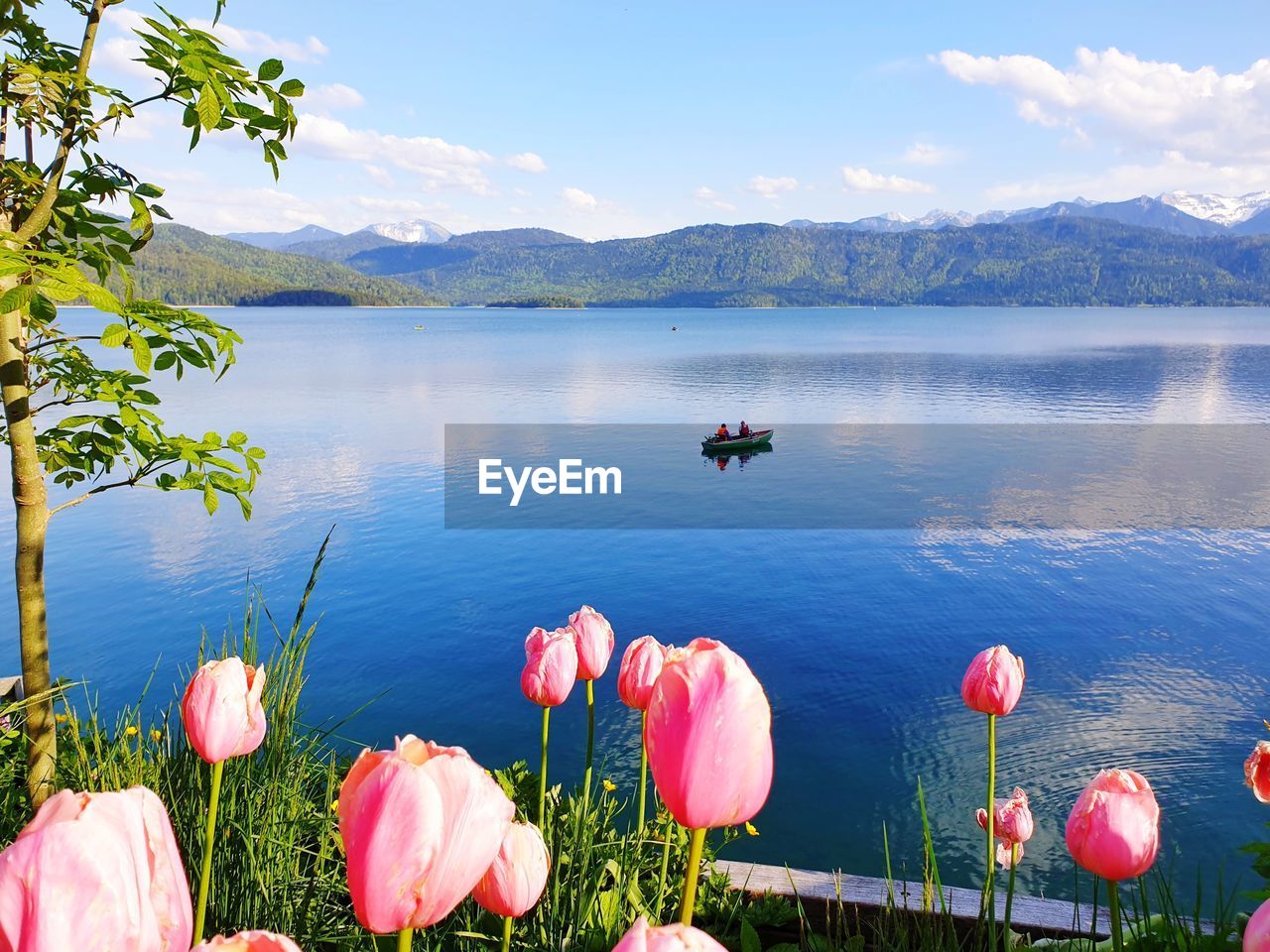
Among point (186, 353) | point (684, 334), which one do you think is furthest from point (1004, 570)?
point (684, 334)

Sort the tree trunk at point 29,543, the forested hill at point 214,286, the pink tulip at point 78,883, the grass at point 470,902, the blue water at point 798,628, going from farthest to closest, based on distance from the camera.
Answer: the forested hill at point 214,286, the blue water at point 798,628, the tree trunk at point 29,543, the grass at point 470,902, the pink tulip at point 78,883

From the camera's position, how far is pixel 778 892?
2.71m

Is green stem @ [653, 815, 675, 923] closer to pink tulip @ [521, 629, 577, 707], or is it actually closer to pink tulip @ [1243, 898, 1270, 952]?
pink tulip @ [521, 629, 577, 707]

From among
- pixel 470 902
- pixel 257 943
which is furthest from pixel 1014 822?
pixel 257 943

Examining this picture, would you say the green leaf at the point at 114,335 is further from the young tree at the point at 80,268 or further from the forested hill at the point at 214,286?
the forested hill at the point at 214,286

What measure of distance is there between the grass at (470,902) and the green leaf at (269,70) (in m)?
1.43

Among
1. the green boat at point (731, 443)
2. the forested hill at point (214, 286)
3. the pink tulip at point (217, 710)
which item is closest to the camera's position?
the pink tulip at point (217, 710)

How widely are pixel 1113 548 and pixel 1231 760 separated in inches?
373

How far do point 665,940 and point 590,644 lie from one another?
1503mm

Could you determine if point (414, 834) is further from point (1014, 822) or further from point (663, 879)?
point (1014, 822)

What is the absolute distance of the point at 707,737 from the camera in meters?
0.91

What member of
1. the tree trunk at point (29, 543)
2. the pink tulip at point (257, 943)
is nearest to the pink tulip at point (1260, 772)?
the pink tulip at point (257, 943)

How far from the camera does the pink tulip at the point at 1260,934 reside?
0.77 meters

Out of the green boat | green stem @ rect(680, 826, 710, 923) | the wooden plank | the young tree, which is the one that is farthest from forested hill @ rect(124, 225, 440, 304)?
green stem @ rect(680, 826, 710, 923)
